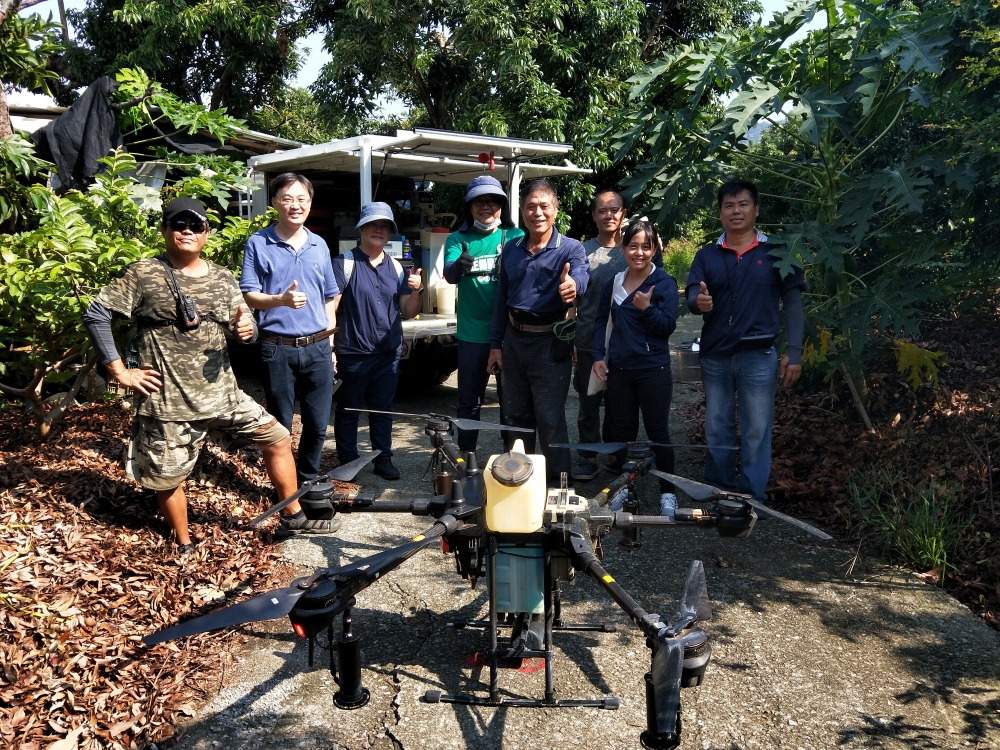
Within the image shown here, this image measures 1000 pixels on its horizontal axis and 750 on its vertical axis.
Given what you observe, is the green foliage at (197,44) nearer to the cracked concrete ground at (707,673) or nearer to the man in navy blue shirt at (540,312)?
the man in navy blue shirt at (540,312)

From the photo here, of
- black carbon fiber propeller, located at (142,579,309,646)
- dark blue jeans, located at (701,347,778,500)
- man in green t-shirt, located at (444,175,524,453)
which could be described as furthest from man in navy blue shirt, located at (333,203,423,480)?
black carbon fiber propeller, located at (142,579,309,646)

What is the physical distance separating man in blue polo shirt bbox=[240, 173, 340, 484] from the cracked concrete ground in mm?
903

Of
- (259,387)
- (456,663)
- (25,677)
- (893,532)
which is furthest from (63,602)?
(259,387)

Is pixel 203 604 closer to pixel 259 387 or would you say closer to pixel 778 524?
pixel 778 524

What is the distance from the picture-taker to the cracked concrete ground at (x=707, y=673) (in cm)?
301

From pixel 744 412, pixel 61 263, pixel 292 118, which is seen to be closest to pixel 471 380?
pixel 744 412

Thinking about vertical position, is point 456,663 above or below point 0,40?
below

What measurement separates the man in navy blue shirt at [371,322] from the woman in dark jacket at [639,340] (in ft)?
4.64

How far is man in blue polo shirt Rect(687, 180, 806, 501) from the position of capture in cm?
471

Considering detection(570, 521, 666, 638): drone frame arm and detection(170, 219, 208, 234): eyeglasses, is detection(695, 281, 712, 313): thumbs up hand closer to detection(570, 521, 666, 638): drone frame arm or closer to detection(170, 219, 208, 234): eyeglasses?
detection(570, 521, 666, 638): drone frame arm

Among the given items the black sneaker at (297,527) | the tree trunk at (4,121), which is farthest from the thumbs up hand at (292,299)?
the tree trunk at (4,121)

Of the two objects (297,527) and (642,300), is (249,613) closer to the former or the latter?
(297,527)

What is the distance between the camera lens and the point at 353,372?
5.54m

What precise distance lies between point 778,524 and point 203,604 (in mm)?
3355
